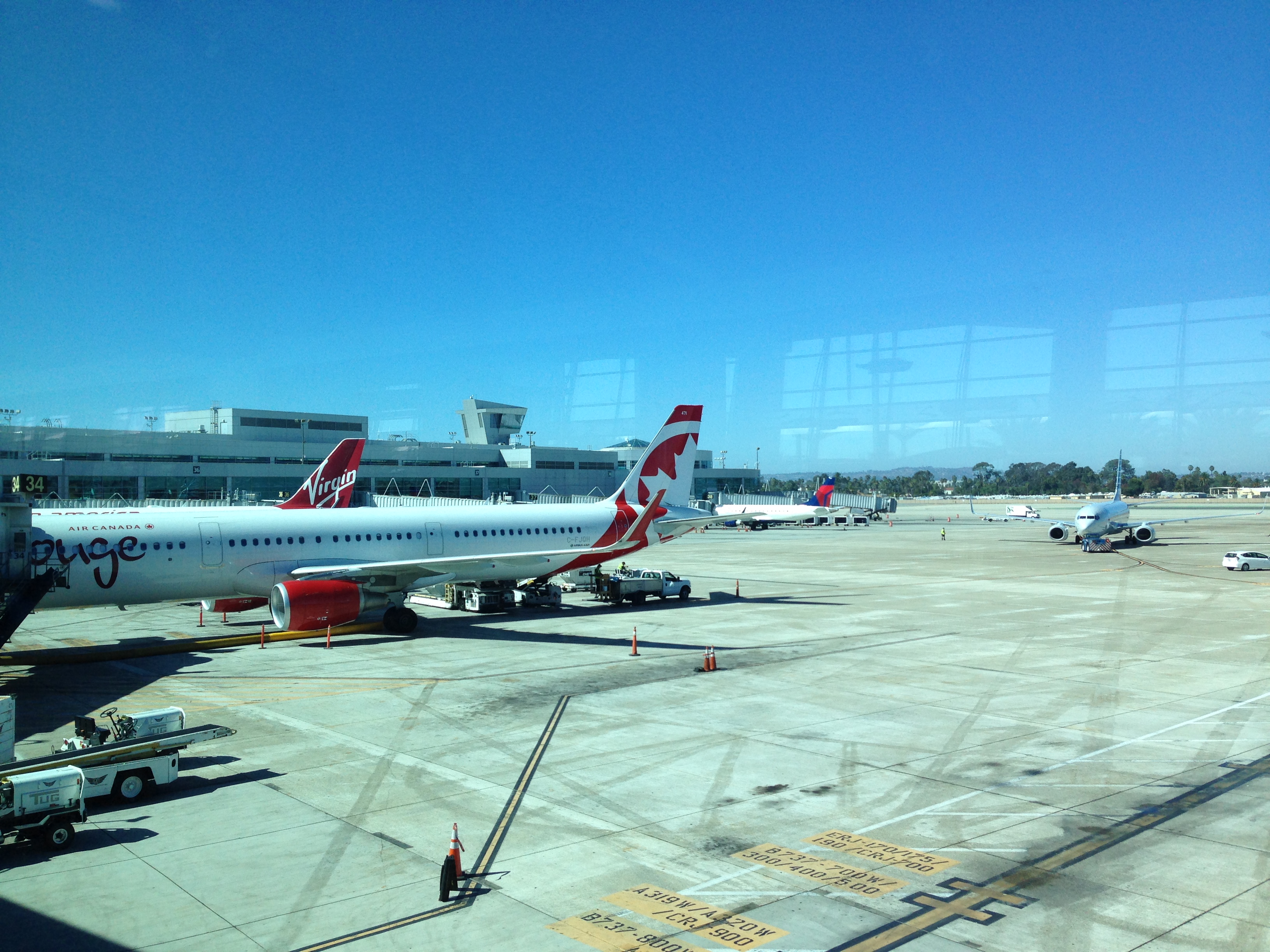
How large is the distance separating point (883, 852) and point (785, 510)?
311 ft

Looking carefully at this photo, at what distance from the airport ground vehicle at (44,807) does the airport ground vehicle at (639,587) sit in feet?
92.7

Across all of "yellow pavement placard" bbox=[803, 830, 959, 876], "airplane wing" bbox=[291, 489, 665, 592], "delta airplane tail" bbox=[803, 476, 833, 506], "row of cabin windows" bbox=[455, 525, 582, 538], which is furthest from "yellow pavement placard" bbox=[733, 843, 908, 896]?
"delta airplane tail" bbox=[803, 476, 833, 506]

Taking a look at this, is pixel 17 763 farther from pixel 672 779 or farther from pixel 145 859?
pixel 672 779

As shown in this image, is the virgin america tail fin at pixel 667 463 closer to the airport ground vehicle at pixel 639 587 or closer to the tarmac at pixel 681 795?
the airport ground vehicle at pixel 639 587

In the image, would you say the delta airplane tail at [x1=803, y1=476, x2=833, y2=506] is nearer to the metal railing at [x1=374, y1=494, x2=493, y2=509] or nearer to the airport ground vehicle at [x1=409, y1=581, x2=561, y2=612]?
the metal railing at [x1=374, y1=494, x2=493, y2=509]

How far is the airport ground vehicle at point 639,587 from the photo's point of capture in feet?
132

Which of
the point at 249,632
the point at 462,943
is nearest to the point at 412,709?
the point at 462,943

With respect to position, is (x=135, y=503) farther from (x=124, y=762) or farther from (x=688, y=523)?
(x=124, y=762)

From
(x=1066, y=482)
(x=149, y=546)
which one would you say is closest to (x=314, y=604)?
(x=149, y=546)

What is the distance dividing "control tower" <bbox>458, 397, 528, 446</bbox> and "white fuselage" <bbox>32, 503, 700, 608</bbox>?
8030 cm

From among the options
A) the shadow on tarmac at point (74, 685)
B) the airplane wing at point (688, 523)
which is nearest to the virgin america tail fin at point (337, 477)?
the airplane wing at point (688, 523)

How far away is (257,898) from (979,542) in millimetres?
76999

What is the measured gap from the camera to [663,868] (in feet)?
38.1

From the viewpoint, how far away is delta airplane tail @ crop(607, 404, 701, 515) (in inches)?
1604
